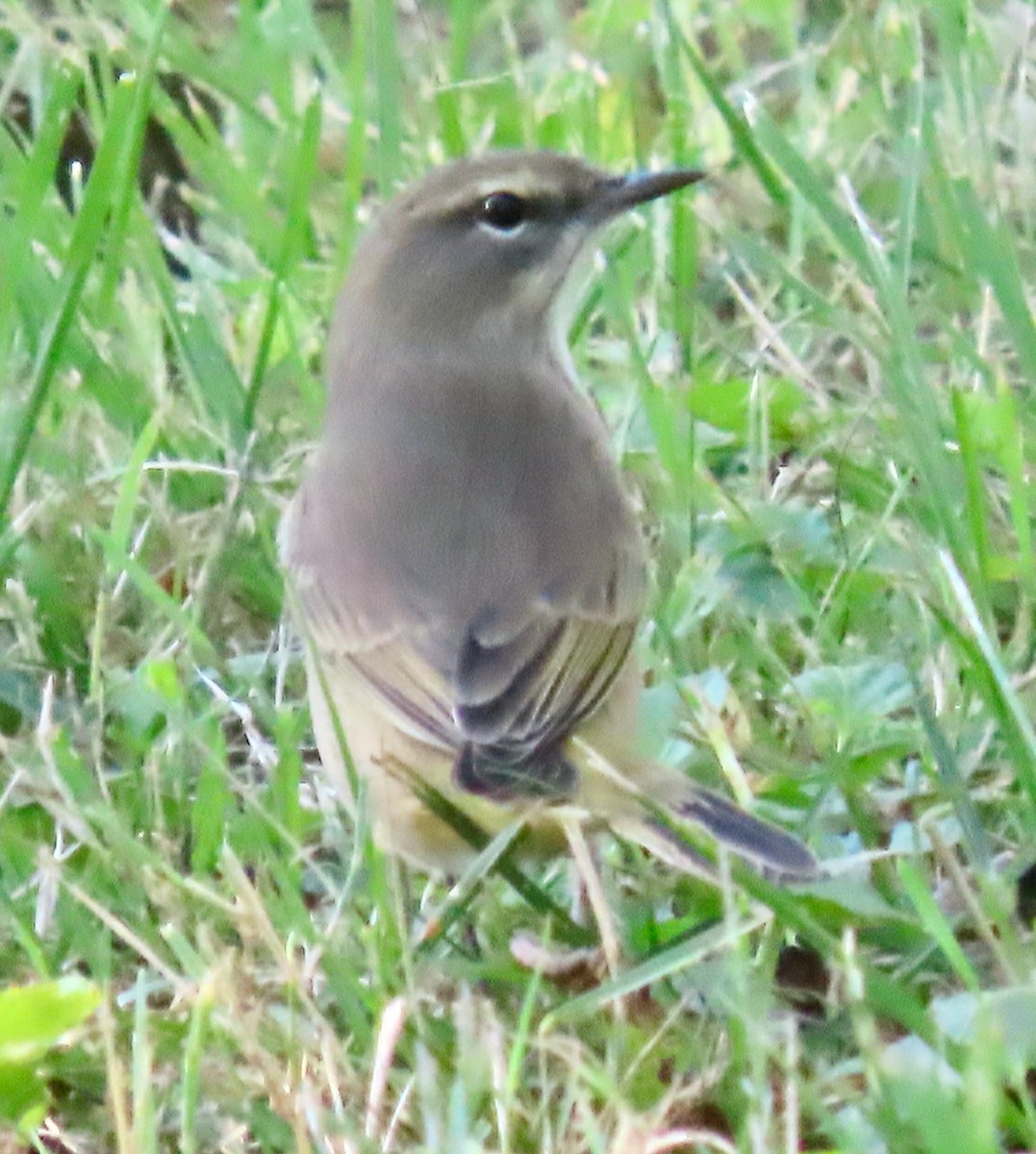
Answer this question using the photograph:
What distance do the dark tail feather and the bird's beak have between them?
1770 mm

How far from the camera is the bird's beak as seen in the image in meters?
4.88

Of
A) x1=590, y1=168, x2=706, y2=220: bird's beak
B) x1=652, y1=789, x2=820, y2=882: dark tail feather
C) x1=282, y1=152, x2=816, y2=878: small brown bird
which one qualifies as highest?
x1=590, y1=168, x2=706, y2=220: bird's beak

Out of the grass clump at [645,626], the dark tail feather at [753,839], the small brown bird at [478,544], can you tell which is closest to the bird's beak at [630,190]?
the small brown bird at [478,544]

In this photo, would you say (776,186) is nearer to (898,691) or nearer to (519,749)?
(898,691)

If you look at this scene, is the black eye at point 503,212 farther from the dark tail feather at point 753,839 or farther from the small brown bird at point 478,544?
the dark tail feather at point 753,839

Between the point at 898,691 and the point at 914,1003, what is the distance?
3.13 ft

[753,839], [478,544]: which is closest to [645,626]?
[478,544]

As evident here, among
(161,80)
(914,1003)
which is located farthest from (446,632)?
(161,80)

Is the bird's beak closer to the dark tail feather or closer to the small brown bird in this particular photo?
the small brown bird

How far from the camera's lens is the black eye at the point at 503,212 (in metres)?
4.75

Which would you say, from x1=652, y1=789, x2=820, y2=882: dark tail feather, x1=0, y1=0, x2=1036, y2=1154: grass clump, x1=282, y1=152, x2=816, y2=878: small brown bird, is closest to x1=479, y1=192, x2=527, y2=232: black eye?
x1=282, y1=152, x2=816, y2=878: small brown bird

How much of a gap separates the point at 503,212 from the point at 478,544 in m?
1.01

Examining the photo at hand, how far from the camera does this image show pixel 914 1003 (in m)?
3.09

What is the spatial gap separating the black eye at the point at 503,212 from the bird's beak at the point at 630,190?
0.56 feet
